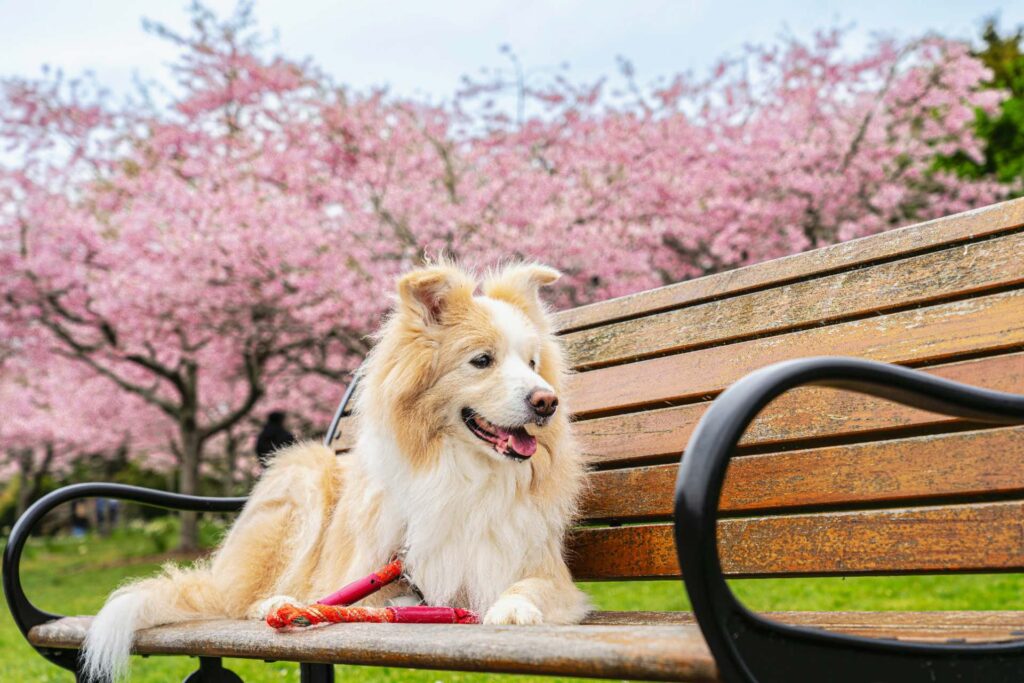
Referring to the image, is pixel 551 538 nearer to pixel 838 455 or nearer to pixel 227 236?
pixel 838 455

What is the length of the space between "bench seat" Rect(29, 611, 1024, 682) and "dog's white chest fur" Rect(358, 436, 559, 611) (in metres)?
0.26

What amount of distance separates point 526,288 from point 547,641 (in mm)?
1526

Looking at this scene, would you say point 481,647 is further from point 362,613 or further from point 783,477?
point 783,477

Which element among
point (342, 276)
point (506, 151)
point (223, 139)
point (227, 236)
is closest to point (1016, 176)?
point (506, 151)

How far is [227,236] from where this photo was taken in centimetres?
996

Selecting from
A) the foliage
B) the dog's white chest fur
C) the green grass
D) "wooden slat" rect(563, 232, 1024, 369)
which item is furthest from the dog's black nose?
the foliage

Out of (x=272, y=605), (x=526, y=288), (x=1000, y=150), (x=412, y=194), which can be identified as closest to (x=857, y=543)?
(x=526, y=288)

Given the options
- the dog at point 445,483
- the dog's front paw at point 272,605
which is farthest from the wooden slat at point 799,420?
the dog's front paw at point 272,605

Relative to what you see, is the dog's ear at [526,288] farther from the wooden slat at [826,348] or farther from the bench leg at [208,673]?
the bench leg at [208,673]

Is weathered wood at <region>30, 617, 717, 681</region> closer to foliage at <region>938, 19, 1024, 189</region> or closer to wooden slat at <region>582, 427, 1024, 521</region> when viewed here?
wooden slat at <region>582, 427, 1024, 521</region>

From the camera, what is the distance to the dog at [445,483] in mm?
2303

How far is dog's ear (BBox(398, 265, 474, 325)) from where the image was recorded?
248cm

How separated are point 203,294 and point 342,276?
1.95 m

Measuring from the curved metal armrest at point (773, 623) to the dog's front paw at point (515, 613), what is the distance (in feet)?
2.54
